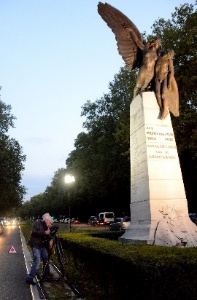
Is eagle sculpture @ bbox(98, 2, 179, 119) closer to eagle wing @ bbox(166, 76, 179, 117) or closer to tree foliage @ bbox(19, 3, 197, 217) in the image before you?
eagle wing @ bbox(166, 76, 179, 117)

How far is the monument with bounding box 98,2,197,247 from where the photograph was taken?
33.7 ft

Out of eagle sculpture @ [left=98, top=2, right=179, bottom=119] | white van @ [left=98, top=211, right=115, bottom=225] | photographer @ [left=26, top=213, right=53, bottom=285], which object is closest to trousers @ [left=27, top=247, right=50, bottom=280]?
photographer @ [left=26, top=213, right=53, bottom=285]

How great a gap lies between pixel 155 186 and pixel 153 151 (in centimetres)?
117

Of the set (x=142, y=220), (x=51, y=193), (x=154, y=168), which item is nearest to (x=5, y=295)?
(x=142, y=220)

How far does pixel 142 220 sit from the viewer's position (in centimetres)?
1073

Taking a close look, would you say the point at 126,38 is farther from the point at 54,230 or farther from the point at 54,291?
the point at 54,291

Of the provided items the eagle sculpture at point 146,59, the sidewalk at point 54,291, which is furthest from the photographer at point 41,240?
the eagle sculpture at point 146,59

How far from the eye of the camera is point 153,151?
1113cm

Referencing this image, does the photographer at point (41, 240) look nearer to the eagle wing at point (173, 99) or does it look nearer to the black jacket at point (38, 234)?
the black jacket at point (38, 234)

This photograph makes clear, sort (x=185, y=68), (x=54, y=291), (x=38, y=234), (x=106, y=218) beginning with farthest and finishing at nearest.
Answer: (x=106, y=218), (x=185, y=68), (x=38, y=234), (x=54, y=291)

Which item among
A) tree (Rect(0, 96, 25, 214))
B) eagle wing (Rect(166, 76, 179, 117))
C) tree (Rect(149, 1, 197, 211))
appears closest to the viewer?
eagle wing (Rect(166, 76, 179, 117))

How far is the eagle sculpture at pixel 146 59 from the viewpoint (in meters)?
12.3

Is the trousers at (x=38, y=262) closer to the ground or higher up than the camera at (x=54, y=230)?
closer to the ground

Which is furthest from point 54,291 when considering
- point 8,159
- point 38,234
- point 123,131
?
point 8,159
